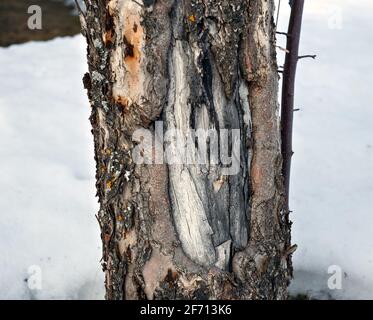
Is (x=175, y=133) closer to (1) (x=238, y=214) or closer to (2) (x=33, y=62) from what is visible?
(1) (x=238, y=214)

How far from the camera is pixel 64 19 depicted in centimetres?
560

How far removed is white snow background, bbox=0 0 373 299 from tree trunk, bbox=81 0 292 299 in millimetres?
811

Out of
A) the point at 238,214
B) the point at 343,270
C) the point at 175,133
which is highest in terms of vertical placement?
the point at 175,133

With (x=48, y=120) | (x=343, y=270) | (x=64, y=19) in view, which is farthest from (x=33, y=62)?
(x=343, y=270)

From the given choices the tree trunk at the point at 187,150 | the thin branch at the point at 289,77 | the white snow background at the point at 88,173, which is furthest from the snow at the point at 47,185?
the thin branch at the point at 289,77

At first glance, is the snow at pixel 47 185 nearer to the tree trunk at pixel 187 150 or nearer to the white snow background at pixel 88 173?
the white snow background at pixel 88 173

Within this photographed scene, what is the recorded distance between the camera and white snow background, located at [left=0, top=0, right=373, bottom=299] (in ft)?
8.38

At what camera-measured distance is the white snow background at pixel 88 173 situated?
2.55 metres

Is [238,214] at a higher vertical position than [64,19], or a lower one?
lower

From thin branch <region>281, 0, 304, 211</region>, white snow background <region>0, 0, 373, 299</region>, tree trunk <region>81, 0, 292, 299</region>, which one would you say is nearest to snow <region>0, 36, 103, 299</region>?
white snow background <region>0, 0, 373, 299</region>

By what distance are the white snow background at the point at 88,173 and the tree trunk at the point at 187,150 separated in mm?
811
